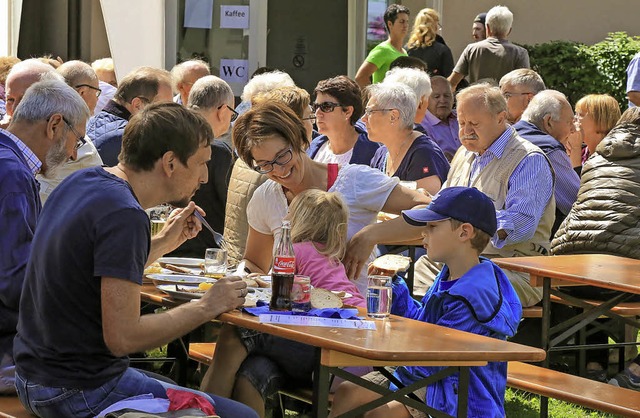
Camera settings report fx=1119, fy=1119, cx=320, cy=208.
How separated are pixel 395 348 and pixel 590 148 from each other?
5320 millimetres

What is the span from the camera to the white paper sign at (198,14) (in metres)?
11.8

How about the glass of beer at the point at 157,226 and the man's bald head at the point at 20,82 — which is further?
the man's bald head at the point at 20,82

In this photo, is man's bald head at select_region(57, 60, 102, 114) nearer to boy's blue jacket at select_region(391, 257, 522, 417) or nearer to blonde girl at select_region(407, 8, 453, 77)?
blonde girl at select_region(407, 8, 453, 77)

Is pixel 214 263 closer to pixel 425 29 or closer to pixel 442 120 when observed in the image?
pixel 442 120

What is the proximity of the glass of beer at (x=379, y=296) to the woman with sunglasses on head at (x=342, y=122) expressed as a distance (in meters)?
3.27

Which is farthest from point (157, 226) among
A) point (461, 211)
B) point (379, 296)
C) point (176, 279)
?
point (461, 211)

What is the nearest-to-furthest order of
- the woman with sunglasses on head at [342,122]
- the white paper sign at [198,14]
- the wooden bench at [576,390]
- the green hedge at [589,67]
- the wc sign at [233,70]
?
the wooden bench at [576,390] < the woman with sunglasses on head at [342,122] < the white paper sign at [198,14] < the wc sign at [233,70] < the green hedge at [589,67]

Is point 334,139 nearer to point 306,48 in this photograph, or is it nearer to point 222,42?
point 222,42

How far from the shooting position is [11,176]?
407 centimetres

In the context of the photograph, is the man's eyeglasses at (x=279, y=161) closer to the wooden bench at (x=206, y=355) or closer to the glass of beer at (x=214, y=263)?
the glass of beer at (x=214, y=263)

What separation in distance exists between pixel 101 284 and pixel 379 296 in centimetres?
107

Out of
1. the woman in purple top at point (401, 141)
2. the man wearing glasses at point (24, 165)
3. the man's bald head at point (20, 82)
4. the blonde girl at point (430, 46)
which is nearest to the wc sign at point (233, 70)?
the blonde girl at point (430, 46)

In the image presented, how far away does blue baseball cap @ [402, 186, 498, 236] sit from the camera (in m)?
4.32

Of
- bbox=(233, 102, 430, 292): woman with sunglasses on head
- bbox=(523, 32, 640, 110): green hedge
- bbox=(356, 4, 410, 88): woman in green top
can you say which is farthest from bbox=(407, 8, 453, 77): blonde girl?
bbox=(233, 102, 430, 292): woman with sunglasses on head
